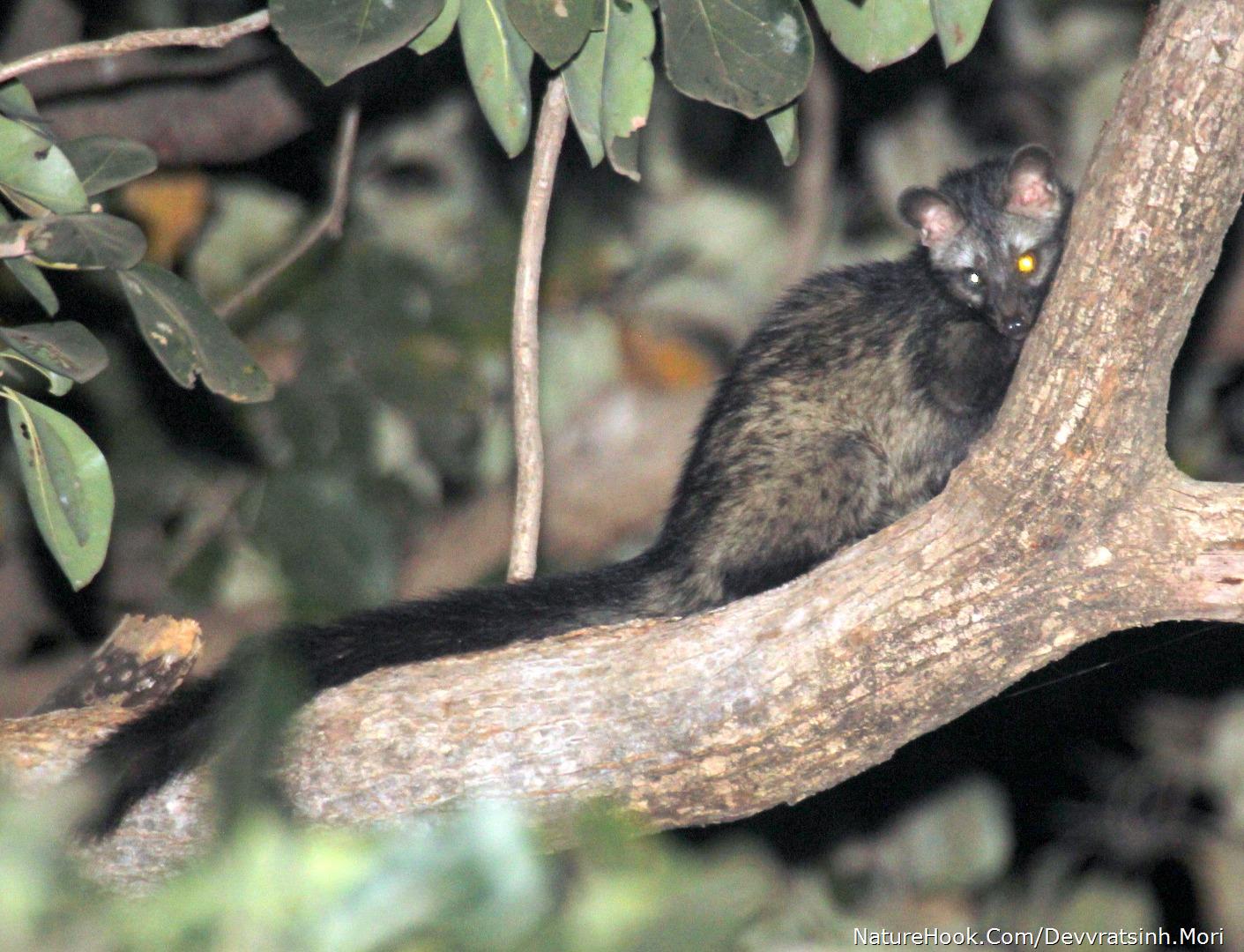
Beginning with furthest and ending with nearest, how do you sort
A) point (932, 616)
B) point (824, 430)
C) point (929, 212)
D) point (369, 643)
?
point (929, 212) < point (824, 430) < point (369, 643) < point (932, 616)

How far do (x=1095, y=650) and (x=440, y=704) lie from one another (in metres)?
2.48

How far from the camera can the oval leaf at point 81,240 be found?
302 cm

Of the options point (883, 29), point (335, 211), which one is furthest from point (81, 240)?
point (335, 211)

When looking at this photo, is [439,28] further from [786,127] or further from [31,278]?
[31,278]

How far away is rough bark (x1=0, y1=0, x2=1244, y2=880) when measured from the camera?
2.96 metres

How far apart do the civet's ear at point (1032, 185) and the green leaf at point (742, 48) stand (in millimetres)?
1634

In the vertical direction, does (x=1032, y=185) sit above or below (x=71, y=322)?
above

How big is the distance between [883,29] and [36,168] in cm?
194

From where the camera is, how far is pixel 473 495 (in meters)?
7.46

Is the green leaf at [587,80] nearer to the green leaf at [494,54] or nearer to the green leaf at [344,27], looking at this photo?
the green leaf at [494,54]

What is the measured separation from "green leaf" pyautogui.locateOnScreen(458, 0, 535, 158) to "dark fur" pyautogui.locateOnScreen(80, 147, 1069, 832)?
4.32ft

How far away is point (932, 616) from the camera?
3266 mm

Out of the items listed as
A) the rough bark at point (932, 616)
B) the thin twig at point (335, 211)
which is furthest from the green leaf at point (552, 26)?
the thin twig at point (335, 211)

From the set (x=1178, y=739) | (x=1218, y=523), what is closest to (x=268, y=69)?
(x=1218, y=523)
